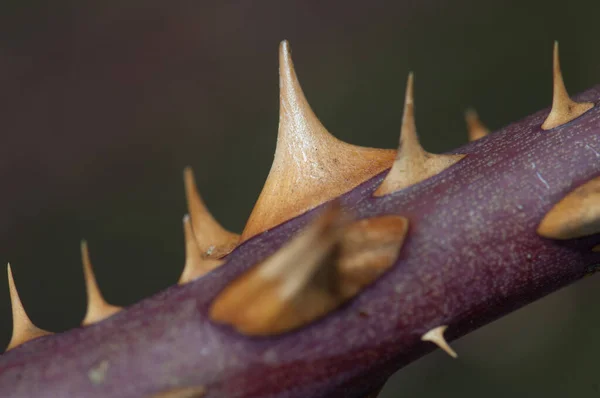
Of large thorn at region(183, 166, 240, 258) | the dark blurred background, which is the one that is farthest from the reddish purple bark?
the dark blurred background

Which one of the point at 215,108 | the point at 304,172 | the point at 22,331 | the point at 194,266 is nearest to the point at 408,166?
the point at 304,172

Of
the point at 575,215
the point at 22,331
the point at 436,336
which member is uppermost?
the point at 575,215

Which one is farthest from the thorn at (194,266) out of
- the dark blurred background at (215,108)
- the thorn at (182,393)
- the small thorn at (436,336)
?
the dark blurred background at (215,108)

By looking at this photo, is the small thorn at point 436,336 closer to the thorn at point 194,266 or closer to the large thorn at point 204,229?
the thorn at point 194,266

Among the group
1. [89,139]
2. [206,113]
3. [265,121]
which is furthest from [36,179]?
[265,121]

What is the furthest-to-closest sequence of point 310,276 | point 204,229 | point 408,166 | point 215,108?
1. point 215,108
2. point 204,229
3. point 408,166
4. point 310,276

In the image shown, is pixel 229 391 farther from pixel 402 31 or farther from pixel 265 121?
pixel 402 31

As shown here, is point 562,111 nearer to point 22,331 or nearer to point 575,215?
point 575,215
